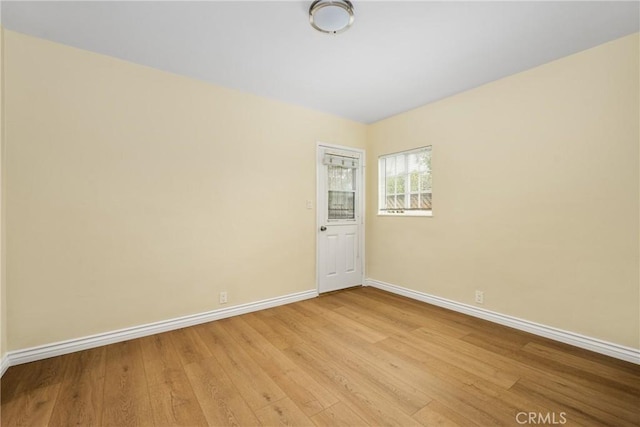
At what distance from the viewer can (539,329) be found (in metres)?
2.57

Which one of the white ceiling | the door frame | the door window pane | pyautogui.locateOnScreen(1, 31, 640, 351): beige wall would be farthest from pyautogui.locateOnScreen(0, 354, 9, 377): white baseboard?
the door window pane

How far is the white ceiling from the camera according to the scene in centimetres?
186

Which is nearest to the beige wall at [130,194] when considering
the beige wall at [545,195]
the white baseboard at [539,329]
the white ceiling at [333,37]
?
the white ceiling at [333,37]

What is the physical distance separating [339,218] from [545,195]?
2393mm

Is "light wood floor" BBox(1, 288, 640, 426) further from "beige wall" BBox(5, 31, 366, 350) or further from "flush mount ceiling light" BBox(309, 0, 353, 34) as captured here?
"flush mount ceiling light" BBox(309, 0, 353, 34)

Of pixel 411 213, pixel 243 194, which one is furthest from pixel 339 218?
pixel 243 194

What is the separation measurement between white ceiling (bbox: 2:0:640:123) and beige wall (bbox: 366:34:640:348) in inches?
11.1

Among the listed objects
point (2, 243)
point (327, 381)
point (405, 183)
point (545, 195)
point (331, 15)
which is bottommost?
point (327, 381)

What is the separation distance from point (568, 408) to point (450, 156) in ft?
8.12

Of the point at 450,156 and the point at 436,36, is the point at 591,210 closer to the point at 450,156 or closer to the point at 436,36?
the point at 450,156

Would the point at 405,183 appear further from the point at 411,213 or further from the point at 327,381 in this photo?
the point at 327,381

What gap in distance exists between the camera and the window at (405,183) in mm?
3621

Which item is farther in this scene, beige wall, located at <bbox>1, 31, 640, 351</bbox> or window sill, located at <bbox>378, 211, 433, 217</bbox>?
window sill, located at <bbox>378, 211, 433, 217</bbox>

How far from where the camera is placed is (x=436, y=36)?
2.14 m
